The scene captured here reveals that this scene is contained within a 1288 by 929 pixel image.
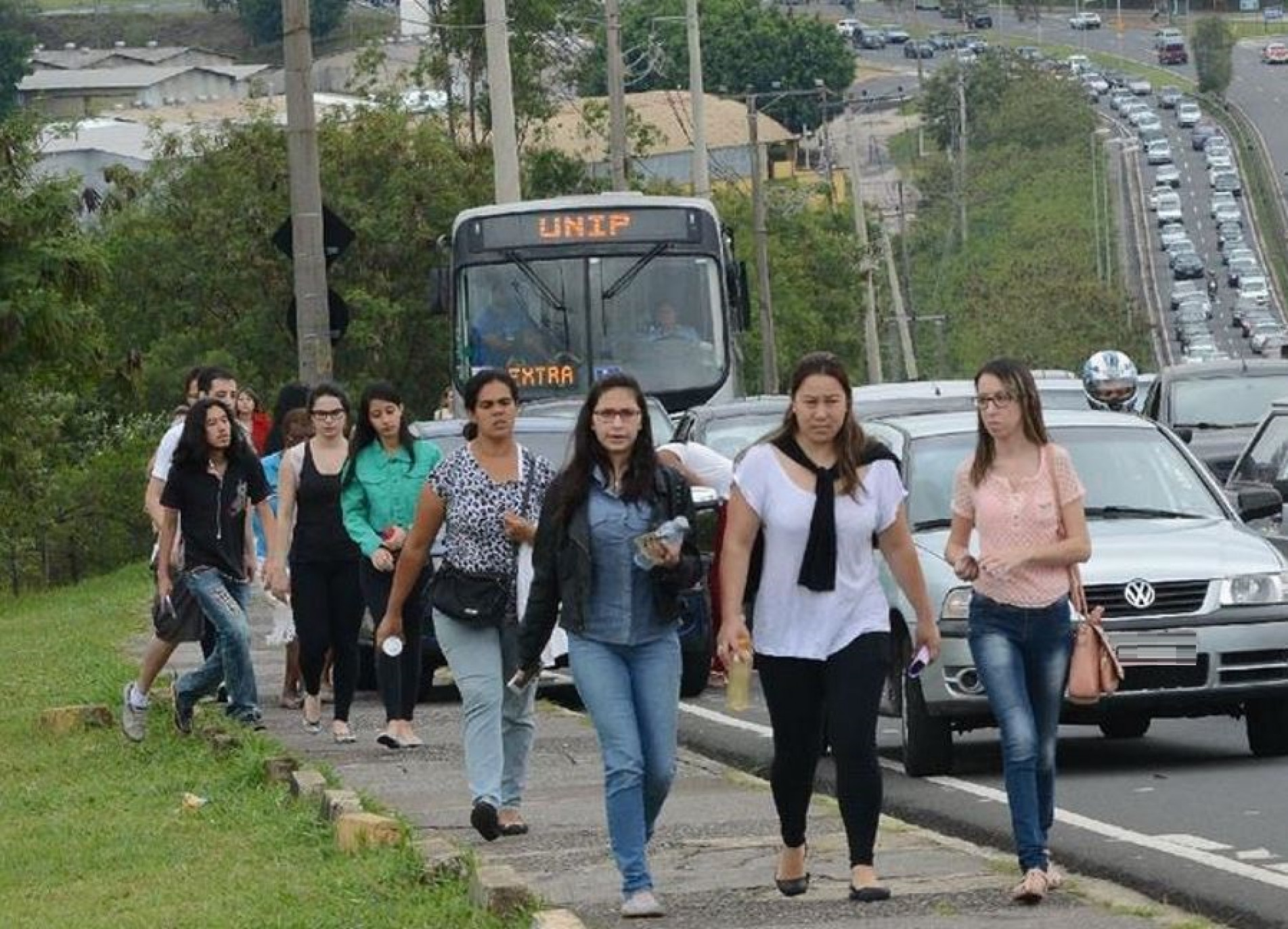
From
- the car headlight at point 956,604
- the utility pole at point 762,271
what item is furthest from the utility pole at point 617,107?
the car headlight at point 956,604

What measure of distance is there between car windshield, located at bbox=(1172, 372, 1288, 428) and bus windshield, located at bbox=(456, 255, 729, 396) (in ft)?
15.6

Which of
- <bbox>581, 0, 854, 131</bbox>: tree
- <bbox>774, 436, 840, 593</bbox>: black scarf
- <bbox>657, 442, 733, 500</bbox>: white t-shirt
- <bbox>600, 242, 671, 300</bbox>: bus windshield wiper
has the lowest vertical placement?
<bbox>774, 436, 840, 593</bbox>: black scarf

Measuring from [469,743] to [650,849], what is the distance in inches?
30.7

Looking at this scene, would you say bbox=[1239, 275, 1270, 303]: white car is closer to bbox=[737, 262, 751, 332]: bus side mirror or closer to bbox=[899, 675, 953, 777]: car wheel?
bbox=[737, 262, 751, 332]: bus side mirror

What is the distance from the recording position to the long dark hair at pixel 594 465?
1094 centimetres

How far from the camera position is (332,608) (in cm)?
1692

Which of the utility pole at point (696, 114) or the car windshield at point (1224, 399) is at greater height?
the utility pole at point (696, 114)

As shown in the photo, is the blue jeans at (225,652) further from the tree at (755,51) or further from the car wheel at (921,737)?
the tree at (755,51)

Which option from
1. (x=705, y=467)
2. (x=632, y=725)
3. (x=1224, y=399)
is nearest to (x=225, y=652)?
(x=705, y=467)

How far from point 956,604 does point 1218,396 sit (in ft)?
48.7

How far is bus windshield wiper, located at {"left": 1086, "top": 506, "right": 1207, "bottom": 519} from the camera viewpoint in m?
15.7

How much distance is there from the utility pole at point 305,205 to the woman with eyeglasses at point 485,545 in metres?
12.0

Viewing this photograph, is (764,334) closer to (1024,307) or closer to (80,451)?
(80,451)

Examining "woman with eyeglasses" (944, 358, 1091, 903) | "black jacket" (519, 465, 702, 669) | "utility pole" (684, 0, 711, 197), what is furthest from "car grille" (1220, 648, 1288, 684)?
"utility pole" (684, 0, 711, 197)
